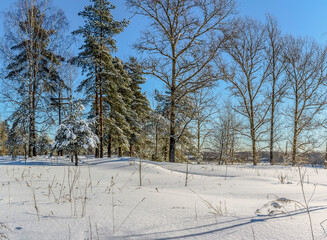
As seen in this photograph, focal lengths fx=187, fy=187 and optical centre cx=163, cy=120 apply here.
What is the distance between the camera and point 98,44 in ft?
47.4

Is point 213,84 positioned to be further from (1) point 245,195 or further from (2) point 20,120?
(2) point 20,120

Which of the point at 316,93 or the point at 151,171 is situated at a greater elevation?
the point at 316,93

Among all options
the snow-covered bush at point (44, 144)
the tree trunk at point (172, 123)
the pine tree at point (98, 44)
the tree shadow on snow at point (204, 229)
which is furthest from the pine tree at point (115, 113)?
the tree shadow on snow at point (204, 229)

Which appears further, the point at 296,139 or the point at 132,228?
the point at 296,139

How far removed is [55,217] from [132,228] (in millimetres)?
594

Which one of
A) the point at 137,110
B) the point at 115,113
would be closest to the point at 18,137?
the point at 115,113

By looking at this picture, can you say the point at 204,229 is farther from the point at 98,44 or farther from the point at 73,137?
the point at 98,44

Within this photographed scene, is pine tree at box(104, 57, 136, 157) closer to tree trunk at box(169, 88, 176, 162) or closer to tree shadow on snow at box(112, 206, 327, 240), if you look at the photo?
tree trunk at box(169, 88, 176, 162)

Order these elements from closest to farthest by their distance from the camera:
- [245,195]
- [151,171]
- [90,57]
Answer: [245,195] → [151,171] → [90,57]

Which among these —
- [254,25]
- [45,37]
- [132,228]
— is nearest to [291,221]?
[132,228]

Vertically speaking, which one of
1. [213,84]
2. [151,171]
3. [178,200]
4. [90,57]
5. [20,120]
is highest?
[90,57]

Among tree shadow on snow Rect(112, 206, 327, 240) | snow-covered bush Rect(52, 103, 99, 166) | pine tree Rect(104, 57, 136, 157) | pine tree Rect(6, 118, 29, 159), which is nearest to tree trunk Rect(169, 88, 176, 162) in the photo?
snow-covered bush Rect(52, 103, 99, 166)

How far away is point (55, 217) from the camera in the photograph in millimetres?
1331

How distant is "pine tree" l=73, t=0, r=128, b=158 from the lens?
47.3 feet
